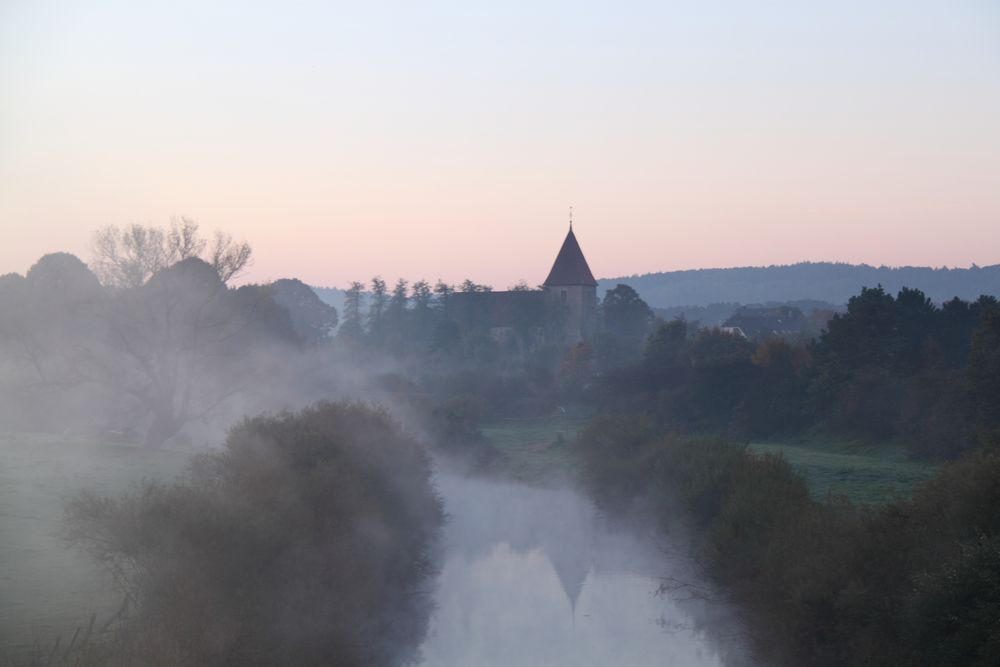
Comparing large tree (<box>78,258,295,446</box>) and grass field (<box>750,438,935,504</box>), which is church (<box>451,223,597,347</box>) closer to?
grass field (<box>750,438,935,504</box>)

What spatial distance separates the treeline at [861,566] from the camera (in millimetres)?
12703

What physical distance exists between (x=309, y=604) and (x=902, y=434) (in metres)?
28.1

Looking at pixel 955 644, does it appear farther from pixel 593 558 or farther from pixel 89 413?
pixel 89 413

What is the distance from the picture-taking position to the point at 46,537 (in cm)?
1698

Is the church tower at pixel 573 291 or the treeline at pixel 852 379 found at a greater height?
the church tower at pixel 573 291

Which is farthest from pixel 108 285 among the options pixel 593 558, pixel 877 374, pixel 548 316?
pixel 548 316

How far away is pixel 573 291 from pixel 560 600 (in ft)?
193

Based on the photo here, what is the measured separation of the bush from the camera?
13352 millimetres

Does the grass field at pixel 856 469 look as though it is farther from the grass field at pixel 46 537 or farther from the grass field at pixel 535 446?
the grass field at pixel 46 537

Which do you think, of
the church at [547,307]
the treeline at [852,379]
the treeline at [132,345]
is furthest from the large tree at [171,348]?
the church at [547,307]

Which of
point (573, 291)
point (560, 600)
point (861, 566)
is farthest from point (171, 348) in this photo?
point (573, 291)

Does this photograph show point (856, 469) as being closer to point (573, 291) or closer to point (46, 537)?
point (46, 537)

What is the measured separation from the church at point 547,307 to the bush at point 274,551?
5383 centimetres

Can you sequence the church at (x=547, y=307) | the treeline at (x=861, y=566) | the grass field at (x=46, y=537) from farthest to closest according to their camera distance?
the church at (x=547, y=307) → the grass field at (x=46, y=537) → the treeline at (x=861, y=566)
